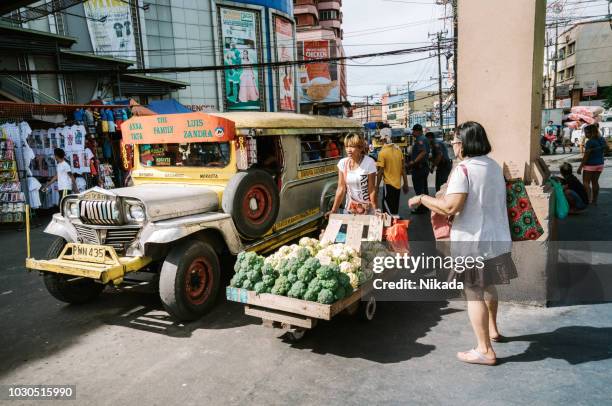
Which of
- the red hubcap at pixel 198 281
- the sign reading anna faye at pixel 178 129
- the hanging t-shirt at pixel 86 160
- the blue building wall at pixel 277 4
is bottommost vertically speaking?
the red hubcap at pixel 198 281

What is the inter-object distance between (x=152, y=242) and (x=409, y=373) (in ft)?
8.93

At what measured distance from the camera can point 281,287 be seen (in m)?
3.66

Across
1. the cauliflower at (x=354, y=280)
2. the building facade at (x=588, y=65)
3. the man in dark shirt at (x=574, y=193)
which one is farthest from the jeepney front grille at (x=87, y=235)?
the building facade at (x=588, y=65)

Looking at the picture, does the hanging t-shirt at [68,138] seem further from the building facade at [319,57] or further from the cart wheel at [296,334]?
the building facade at [319,57]

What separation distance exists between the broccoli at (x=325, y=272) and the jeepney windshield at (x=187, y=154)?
8.06ft

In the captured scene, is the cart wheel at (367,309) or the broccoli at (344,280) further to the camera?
the cart wheel at (367,309)

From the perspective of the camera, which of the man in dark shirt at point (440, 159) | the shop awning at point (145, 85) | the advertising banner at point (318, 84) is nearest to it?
the man in dark shirt at point (440, 159)

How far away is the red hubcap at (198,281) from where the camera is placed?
4449 millimetres

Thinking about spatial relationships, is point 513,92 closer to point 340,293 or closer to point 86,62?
point 340,293

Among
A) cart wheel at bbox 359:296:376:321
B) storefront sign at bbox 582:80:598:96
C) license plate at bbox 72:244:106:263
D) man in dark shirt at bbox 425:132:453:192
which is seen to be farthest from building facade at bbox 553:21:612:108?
license plate at bbox 72:244:106:263

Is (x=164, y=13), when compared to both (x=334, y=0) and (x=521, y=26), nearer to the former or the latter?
(x=521, y=26)

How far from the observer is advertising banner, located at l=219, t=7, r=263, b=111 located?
24609 mm

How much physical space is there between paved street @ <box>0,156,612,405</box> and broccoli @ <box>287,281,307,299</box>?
564 millimetres

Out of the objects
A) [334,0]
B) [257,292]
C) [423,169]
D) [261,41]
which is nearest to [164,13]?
[261,41]
